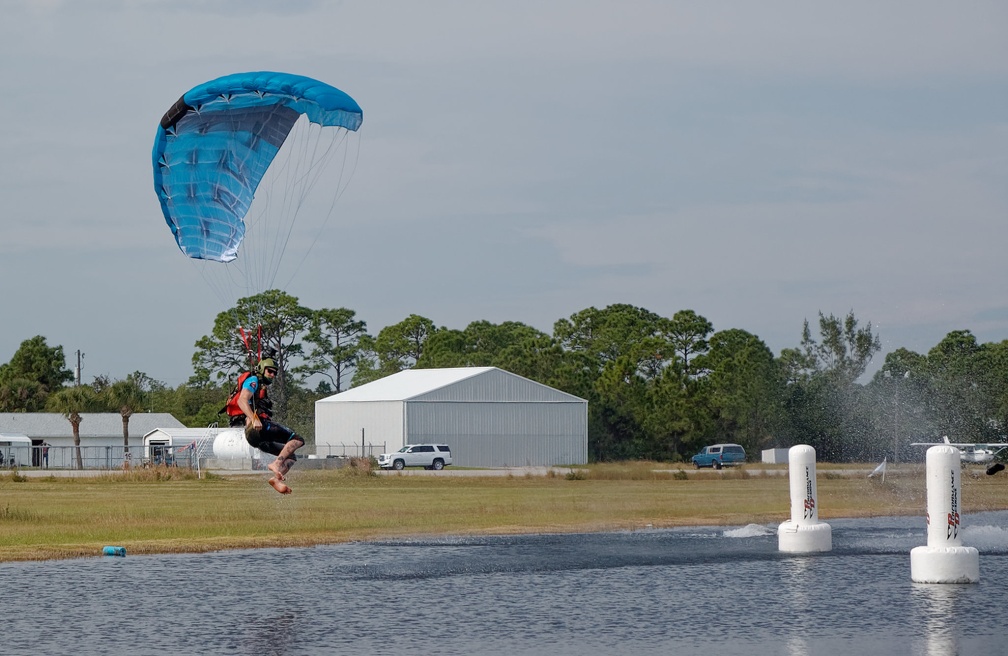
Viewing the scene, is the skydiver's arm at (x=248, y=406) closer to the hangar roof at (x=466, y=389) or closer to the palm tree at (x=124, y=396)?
the hangar roof at (x=466, y=389)

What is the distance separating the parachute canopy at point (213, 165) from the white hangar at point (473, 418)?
6328 centimetres

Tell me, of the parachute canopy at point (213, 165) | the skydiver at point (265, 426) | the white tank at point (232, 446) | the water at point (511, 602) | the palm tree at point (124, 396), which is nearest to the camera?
the water at point (511, 602)

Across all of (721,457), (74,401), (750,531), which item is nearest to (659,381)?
(721,457)

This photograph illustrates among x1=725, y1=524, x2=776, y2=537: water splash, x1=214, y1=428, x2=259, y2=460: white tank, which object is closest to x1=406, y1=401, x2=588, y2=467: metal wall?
x1=214, y1=428, x2=259, y2=460: white tank

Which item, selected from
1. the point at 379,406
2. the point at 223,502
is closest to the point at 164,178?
the point at 223,502

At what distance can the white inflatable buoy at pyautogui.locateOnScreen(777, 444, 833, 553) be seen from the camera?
30.6m

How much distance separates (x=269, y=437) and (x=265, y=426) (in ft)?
0.72

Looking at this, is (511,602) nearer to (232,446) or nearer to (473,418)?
(232,446)

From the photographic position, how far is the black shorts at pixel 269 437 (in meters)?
22.6

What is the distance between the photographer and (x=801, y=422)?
3967 inches

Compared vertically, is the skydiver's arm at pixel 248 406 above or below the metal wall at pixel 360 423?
above

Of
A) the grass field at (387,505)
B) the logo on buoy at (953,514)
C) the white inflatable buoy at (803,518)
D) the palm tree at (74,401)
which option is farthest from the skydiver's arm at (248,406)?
the palm tree at (74,401)

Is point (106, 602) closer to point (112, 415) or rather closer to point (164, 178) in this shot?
point (164, 178)

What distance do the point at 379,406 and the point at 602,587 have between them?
229 ft
